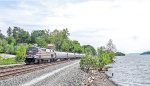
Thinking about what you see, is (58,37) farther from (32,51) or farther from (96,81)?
(96,81)

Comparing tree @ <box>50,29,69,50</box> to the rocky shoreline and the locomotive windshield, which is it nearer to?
the locomotive windshield

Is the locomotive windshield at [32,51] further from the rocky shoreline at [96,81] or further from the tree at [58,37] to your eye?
the tree at [58,37]

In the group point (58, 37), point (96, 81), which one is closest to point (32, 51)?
point (96, 81)

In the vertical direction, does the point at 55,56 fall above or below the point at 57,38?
below

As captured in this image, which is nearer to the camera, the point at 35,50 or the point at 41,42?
the point at 35,50

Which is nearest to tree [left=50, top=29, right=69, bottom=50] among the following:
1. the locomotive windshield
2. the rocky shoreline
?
the locomotive windshield

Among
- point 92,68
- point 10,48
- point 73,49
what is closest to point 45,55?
point 92,68

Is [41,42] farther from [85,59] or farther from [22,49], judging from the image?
[85,59]

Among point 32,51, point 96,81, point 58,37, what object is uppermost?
point 58,37

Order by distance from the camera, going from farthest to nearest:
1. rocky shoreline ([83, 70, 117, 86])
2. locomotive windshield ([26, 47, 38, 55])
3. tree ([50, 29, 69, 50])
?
tree ([50, 29, 69, 50]) → locomotive windshield ([26, 47, 38, 55]) → rocky shoreline ([83, 70, 117, 86])

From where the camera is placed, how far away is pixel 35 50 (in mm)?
50438

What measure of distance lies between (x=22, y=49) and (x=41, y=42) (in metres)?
86.5

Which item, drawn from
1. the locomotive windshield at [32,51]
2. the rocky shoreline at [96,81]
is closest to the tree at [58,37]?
the locomotive windshield at [32,51]

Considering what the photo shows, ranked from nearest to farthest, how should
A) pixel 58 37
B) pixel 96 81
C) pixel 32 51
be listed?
1. pixel 96 81
2. pixel 32 51
3. pixel 58 37
